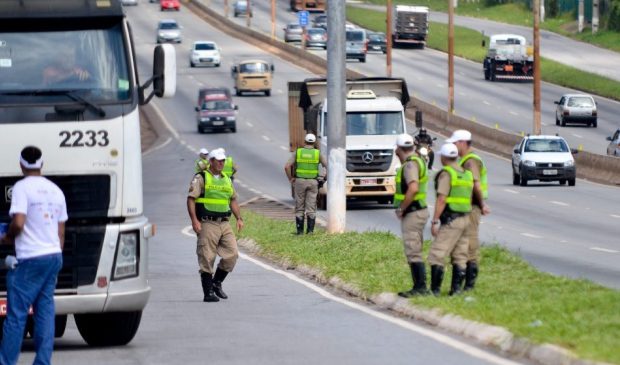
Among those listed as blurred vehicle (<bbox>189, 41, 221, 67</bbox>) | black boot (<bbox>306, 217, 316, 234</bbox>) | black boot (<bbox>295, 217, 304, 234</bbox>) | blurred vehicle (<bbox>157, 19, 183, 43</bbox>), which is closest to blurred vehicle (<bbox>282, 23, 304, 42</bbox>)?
blurred vehicle (<bbox>157, 19, 183, 43</bbox>)

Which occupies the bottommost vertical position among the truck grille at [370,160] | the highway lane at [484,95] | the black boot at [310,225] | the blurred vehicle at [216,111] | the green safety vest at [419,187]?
the highway lane at [484,95]

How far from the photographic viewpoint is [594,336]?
42.6 feet

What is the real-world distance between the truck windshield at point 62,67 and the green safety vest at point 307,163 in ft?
50.9

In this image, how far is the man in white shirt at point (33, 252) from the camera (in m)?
12.6

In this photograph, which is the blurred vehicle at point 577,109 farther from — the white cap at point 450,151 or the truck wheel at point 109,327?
the truck wheel at point 109,327

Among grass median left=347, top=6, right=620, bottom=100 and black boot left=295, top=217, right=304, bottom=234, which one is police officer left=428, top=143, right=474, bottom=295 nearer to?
black boot left=295, top=217, right=304, bottom=234

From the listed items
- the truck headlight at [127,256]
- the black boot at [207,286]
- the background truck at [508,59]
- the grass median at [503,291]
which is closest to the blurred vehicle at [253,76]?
the background truck at [508,59]

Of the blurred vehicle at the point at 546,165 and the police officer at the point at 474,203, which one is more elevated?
the police officer at the point at 474,203

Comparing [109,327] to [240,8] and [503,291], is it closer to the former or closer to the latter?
[503,291]

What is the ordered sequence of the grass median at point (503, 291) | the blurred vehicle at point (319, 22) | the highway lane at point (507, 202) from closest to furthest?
1. the grass median at point (503, 291)
2. the highway lane at point (507, 202)
3. the blurred vehicle at point (319, 22)

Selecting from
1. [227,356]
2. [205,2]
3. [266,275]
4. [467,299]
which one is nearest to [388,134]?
[266,275]

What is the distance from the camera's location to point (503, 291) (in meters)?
17.5

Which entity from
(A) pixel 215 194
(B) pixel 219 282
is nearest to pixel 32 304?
(A) pixel 215 194

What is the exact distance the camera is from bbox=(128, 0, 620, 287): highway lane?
88.6 feet
